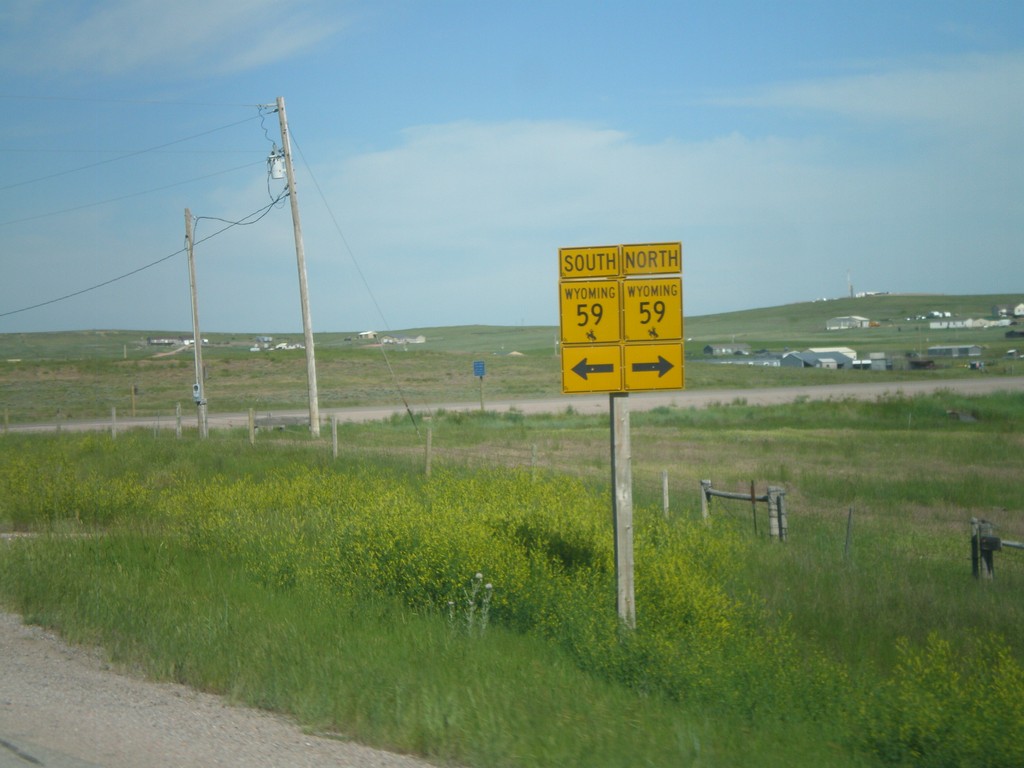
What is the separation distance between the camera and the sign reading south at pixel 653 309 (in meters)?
8.75

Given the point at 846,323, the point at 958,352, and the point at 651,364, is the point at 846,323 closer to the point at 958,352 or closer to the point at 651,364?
the point at 958,352

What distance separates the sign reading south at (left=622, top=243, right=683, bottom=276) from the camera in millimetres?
8805

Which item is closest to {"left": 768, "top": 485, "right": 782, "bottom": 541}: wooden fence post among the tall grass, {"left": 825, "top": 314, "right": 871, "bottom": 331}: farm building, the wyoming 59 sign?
the tall grass

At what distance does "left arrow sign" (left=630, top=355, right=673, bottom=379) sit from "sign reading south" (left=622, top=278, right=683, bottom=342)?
200 millimetres

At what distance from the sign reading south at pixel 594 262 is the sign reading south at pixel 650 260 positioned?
0.29 feet

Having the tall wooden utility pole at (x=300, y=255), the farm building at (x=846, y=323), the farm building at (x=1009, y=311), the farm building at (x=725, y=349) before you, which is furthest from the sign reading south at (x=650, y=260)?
the farm building at (x=1009, y=311)

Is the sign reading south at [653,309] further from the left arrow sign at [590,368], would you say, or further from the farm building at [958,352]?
the farm building at [958,352]

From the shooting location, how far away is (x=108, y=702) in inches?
267

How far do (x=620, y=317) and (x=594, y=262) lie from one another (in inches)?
21.9

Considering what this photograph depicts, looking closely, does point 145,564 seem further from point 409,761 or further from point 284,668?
point 409,761

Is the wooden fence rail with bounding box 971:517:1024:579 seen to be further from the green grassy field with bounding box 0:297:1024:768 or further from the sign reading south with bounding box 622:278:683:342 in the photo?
the sign reading south with bounding box 622:278:683:342

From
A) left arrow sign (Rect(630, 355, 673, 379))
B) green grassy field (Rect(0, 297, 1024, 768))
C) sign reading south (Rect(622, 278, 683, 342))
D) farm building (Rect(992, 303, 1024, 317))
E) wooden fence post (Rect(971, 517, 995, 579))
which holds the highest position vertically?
sign reading south (Rect(622, 278, 683, 342))

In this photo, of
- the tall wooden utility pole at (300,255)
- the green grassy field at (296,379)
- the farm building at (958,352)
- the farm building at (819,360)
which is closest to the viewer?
the tall wooden utility pole at (300,255)

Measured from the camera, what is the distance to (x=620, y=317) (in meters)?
8.77
